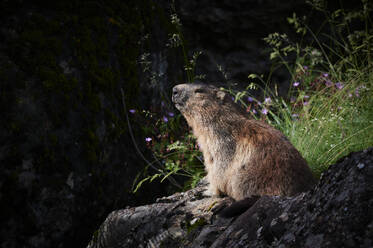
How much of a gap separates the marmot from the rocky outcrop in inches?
12.0

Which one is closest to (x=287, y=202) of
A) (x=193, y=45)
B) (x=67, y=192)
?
(x=67, y=192)

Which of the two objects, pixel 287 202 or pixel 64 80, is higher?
pixel 64 80

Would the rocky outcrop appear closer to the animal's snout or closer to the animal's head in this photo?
the animal's head

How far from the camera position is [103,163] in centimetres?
394

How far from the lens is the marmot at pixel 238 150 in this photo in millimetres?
2852

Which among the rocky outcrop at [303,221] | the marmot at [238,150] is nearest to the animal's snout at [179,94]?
the marmot at [238,150]

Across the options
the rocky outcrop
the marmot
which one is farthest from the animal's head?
the rocky outcrop

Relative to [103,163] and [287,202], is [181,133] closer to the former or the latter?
[103,163]

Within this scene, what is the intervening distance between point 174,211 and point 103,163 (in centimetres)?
127

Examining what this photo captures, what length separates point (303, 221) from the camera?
5.05 ft

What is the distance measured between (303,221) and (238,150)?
66.9 inches

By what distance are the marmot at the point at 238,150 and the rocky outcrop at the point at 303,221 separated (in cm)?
30

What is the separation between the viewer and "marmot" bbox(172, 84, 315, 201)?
2.85m

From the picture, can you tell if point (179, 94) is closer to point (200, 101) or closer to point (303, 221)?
point (200, 101)
